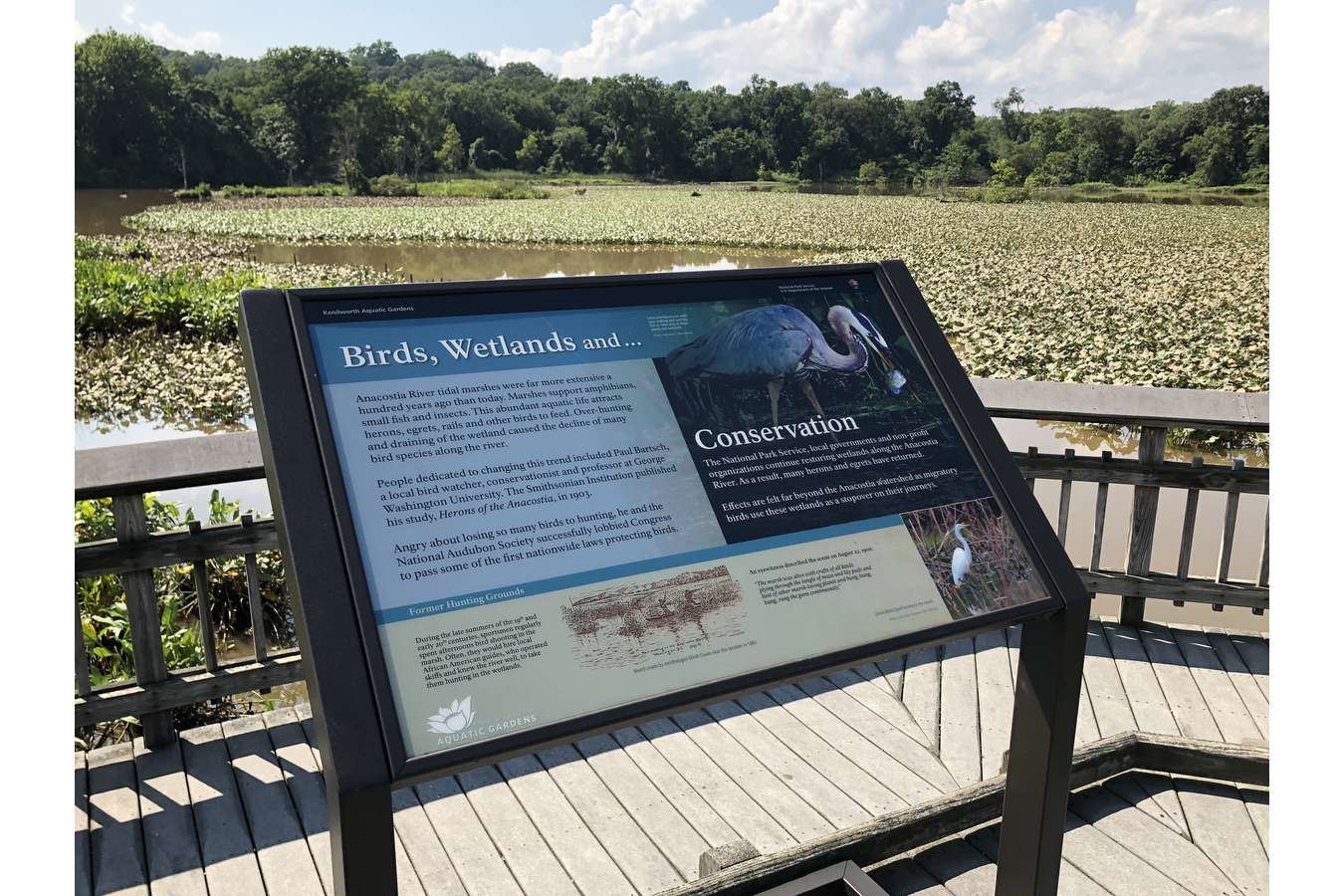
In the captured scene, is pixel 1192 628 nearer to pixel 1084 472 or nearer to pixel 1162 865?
pixel 1084 472

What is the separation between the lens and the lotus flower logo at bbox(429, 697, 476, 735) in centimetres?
112

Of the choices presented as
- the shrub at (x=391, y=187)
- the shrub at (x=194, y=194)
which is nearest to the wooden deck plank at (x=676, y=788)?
the shrub at (x=194, y=194)

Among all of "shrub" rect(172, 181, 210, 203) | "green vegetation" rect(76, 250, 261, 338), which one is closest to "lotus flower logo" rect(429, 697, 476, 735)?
"green vegetation" rect(76, 250, 261, 338)

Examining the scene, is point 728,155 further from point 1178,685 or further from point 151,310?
point 1178,685

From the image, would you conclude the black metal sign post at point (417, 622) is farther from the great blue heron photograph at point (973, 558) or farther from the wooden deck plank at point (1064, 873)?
the wooden deck plank at point (1064, 873)

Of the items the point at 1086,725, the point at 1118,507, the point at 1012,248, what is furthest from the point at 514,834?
the point at 1012,248

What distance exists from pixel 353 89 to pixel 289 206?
794 inches

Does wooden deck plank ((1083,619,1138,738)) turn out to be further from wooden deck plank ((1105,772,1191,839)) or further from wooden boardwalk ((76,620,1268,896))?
wooden deck plank ((1105,772,1191,839))

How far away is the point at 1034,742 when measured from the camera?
5.32 feet

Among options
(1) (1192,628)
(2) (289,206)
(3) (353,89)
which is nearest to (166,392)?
(1) (1192,628)

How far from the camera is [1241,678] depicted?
2900mm

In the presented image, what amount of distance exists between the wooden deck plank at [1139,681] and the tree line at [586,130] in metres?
48.4

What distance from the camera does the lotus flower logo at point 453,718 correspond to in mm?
1115

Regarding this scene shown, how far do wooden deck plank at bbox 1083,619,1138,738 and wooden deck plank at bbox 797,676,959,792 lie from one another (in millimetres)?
467
